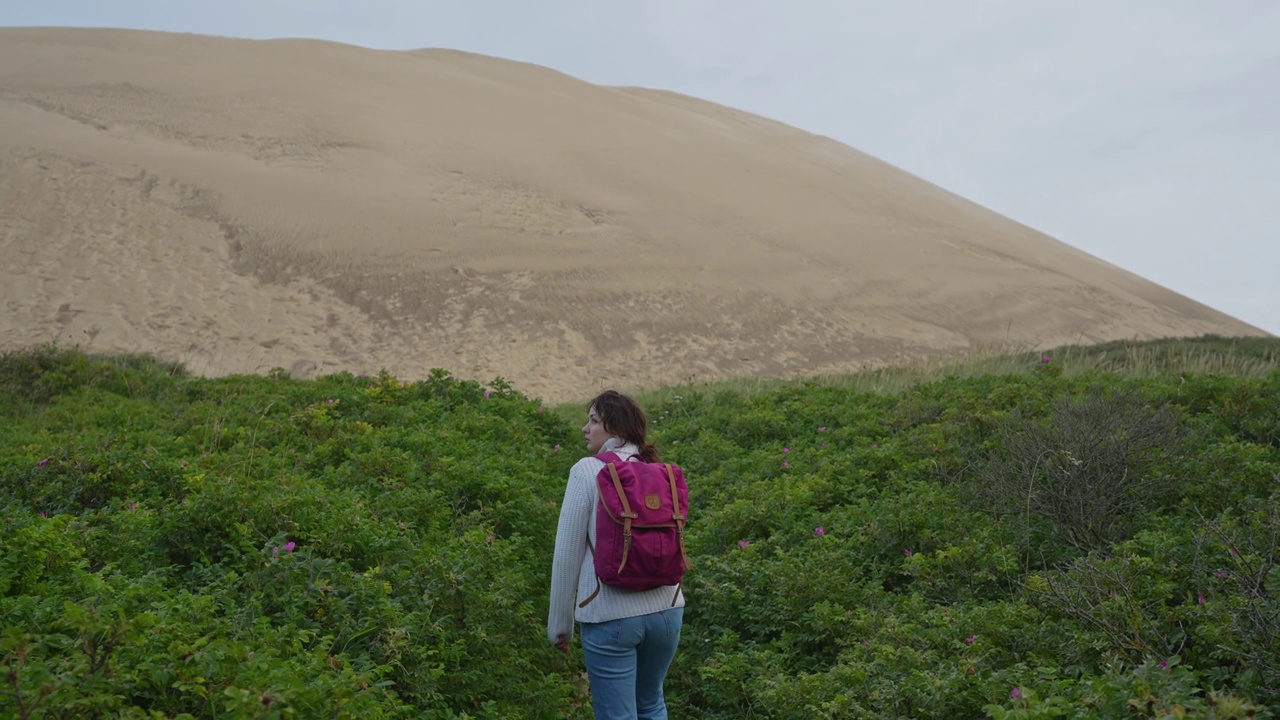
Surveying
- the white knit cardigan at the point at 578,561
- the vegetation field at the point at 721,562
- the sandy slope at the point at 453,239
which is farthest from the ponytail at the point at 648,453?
the sandy slope at the point at 453,239

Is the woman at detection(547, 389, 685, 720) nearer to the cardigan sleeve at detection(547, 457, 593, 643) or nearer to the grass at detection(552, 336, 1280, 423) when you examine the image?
the cardigan sleeve at detection(547, 457, 593, 643)

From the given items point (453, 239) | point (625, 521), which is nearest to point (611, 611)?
point (625, 521)

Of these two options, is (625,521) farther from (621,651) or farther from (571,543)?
(621,651)

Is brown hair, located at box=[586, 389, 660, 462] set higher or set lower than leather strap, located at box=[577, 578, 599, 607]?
higher

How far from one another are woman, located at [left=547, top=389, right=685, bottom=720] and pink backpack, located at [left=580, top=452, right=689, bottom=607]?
61 millimetres

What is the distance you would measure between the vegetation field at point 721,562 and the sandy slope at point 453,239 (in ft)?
37.1

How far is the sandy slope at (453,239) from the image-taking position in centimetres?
2180

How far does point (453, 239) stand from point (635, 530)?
24242 mm

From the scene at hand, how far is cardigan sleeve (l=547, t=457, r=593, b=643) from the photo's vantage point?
3840 millimetres

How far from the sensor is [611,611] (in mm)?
3756

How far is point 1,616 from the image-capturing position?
3.38 m

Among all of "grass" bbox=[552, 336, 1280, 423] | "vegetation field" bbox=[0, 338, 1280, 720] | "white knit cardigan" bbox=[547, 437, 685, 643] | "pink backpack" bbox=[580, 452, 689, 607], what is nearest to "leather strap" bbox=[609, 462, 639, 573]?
"pink backpack" bbox=[580, 452, 689, 607]

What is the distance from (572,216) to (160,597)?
2667 centimetres

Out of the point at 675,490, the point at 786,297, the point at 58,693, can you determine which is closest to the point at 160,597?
the point at 58,693
